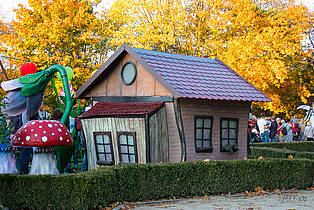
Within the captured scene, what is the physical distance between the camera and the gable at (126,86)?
41.4 feet

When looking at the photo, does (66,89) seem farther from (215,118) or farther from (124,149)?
(215,118)

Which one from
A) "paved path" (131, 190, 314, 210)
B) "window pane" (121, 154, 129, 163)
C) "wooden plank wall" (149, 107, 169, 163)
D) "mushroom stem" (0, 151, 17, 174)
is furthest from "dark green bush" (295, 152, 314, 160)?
"mushroom stem" (0, 151, 17, 174)

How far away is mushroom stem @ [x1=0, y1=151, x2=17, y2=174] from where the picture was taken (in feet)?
32.8

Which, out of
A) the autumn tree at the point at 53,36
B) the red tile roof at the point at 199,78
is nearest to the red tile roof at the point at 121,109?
the red tile roof at the point at 199,78

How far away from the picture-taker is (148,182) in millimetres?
9961

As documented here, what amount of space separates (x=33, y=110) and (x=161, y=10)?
76.9 feet

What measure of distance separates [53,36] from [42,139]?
2017cm

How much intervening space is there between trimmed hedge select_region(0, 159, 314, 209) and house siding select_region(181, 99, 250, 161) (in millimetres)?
1853

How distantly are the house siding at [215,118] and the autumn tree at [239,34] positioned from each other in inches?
507

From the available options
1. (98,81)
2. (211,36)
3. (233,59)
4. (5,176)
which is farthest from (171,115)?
(211,36)

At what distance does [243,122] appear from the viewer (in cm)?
1466

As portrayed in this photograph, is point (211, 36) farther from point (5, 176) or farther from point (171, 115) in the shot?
point (5, 176)

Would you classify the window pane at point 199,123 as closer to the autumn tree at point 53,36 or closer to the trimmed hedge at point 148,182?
the trimmed hedge at point 148,182

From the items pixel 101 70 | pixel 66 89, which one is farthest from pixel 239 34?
pixel 66 89
